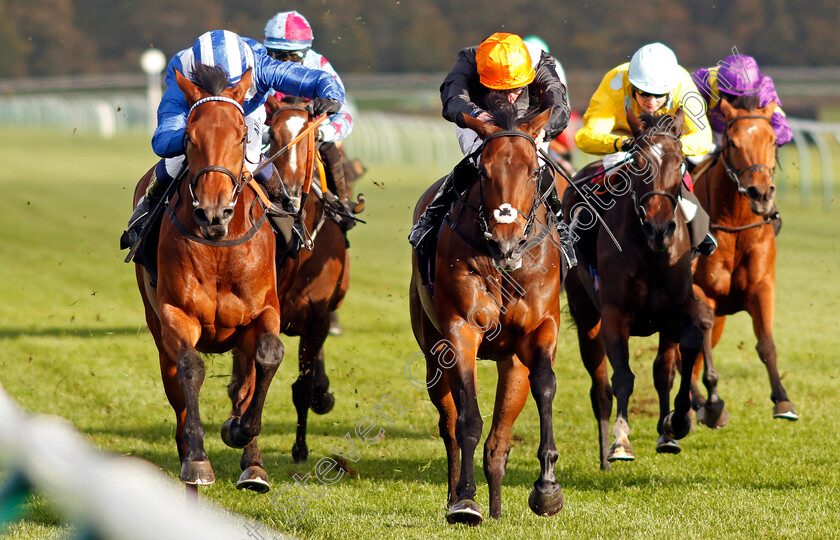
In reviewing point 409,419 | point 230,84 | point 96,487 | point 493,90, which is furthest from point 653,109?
point 96,487

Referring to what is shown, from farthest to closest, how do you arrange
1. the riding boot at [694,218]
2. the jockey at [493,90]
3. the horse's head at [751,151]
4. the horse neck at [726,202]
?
the horse neck at [726,202]
the horse's head at [751,151]
the riding boot at [694,218]
the jockey at [493,90]

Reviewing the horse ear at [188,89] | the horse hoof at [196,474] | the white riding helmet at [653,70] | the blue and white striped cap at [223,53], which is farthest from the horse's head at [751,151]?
the horse hoof at [196,474]

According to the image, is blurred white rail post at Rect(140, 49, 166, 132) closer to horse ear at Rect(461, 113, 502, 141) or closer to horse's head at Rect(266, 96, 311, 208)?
horse's head at Rect(266, 96, 311, 208)

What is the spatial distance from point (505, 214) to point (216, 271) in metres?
1.33

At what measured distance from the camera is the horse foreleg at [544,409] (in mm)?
4348

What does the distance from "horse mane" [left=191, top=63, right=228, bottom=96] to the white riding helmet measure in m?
2.34

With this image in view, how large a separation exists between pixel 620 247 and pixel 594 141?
61 cm

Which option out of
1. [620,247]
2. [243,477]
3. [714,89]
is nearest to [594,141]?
[620,247]

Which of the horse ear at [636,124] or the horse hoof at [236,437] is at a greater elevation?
the horse ear at [636,124]

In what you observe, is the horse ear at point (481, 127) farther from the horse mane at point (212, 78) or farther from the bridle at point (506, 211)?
the horse mane at point (212, 78)

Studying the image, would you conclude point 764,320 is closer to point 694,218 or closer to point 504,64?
point 694,218

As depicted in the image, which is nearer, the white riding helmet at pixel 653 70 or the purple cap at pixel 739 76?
the white riding helmet at pixel 653 70

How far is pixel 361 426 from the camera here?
22.5ft

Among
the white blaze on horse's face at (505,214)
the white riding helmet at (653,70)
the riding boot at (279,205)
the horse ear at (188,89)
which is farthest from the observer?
the white riding helmet at (653,70)
